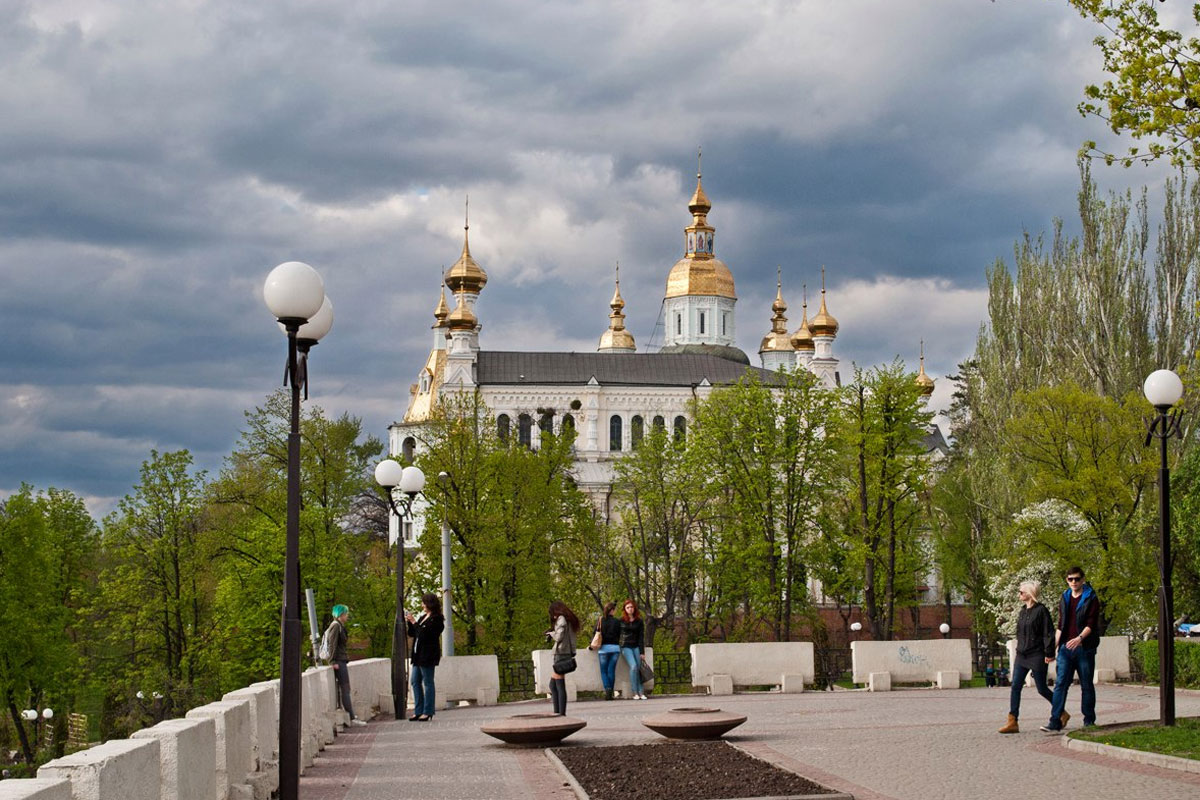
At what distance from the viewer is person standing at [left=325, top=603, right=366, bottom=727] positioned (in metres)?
19.6

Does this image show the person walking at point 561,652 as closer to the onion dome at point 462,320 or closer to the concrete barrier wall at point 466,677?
the concrete barrier wall at point 466,677

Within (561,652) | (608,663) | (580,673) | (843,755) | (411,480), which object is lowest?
(580,673)

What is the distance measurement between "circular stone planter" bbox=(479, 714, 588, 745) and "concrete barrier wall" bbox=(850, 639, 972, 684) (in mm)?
12579

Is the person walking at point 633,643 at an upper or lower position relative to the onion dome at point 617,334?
lower

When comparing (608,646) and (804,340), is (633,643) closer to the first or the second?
(608,646)

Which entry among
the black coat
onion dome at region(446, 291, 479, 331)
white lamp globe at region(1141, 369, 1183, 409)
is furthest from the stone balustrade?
onion dome at region(446, 291, 479, 331)

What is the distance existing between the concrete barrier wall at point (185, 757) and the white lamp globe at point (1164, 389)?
437 inches

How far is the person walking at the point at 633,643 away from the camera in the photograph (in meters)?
23.5

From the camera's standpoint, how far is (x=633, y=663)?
79.0 feet

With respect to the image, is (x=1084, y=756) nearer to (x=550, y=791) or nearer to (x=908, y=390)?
(x=550, y=791)

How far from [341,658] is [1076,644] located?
30.7ft

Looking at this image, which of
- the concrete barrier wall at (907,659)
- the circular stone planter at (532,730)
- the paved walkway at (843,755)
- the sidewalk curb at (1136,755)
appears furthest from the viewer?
the concrete barrier wall at (907,659)

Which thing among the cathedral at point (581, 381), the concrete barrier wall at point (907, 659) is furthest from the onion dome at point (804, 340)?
the concrete barrier wall at point (907, 659)

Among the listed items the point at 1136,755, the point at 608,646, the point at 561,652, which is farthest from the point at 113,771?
the point at 608,646
